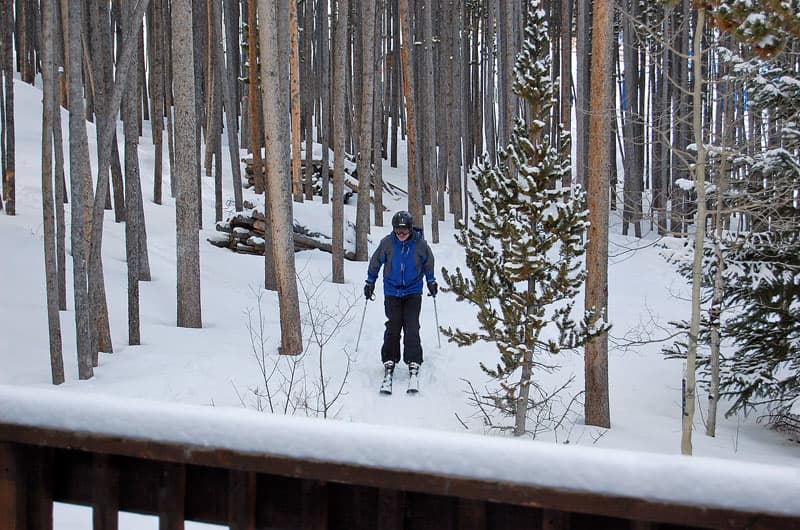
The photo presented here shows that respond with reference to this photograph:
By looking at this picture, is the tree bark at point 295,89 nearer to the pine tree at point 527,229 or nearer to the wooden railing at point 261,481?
the pine tree at point 527,229

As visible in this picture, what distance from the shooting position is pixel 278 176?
998 cm

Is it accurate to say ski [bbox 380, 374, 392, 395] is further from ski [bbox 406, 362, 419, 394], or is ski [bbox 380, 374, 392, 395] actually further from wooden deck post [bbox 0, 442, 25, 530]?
wooden deck post [bbox 0, 442, 25, 530]

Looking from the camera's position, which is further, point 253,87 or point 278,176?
point 253,87

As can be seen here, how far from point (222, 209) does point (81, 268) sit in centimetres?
1068

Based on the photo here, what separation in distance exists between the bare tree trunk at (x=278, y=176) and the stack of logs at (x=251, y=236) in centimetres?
596

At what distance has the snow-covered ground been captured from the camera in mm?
8414

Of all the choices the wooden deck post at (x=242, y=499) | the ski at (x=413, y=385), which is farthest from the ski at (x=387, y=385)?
the wooden deck post at (x=242, y=499)

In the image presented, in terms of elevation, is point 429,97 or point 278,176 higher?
point 429,97

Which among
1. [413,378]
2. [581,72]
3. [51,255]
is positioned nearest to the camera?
[51,255]

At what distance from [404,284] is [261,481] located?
23.8ft

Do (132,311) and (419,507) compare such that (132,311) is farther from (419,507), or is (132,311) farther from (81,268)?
(419,507)

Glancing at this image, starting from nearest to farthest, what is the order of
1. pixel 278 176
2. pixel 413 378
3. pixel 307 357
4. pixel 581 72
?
pixel 413 378 < pixel 278 176 < pixel 307 357 < pixel 581 72

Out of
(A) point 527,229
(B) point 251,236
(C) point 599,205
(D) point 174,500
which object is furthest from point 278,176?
(D) point 174,500

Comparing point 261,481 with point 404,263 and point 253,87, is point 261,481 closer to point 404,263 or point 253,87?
point 404,263
